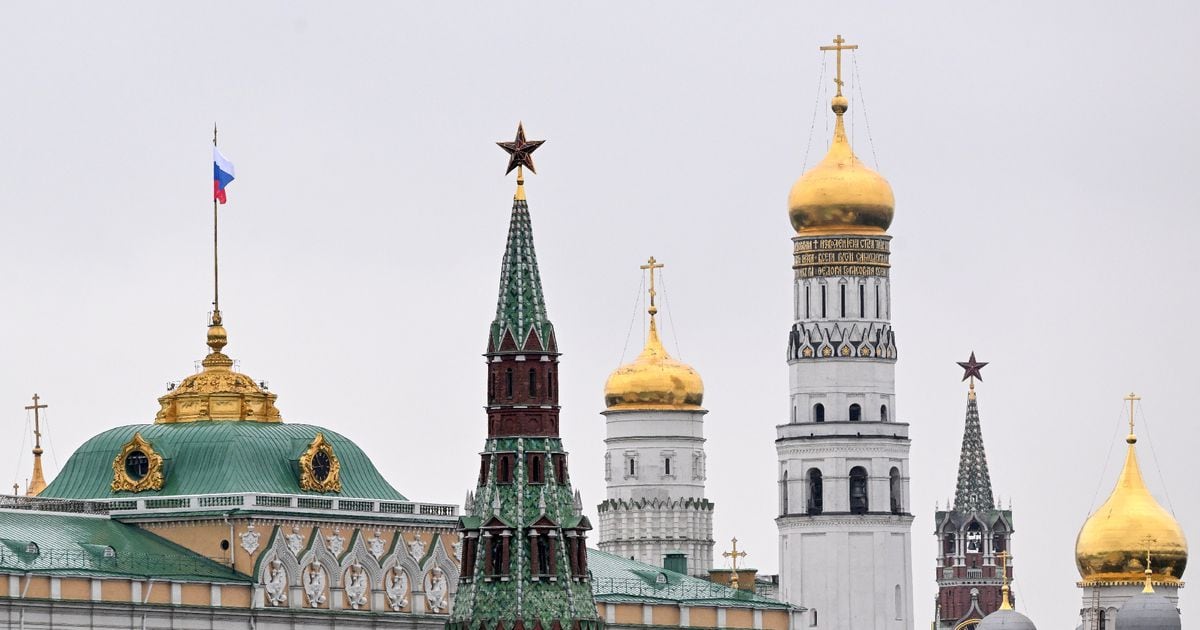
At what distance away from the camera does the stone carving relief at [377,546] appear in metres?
142

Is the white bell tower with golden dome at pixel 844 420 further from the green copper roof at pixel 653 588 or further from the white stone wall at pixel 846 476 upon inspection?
the green copper roof at pixel 653 588

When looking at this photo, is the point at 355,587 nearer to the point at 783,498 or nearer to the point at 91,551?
the point at 91,551

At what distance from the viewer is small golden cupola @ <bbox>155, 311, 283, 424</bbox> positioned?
144250 mm

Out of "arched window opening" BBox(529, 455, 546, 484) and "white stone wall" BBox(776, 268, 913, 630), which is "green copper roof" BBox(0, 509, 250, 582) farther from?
"white stone wall" BBox(776, 268, 913, 630)

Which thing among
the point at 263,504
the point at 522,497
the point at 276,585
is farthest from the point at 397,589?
the point at 522,497

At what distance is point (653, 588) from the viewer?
15425 centimetres

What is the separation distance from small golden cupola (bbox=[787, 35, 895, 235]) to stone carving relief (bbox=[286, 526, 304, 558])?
190ft

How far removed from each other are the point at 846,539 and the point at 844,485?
214cm

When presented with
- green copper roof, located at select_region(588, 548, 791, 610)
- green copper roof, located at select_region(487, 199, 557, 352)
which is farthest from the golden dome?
green copper roof, located at select_region(487, 199, 557, 352)

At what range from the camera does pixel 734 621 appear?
154 meters

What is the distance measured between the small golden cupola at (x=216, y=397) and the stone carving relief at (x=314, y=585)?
6.56m

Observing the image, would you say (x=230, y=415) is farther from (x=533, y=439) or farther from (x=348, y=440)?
(x=533, y=439)

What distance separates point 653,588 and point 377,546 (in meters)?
15.0

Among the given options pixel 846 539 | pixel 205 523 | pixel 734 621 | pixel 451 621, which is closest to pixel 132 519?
pixel 205 523
